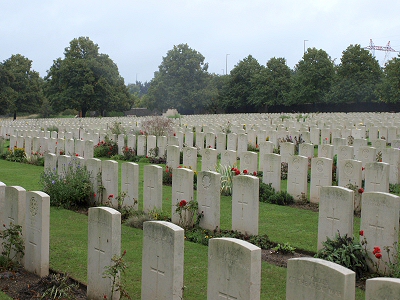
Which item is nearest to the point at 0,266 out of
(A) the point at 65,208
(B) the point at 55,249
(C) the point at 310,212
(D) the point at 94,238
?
(B) the point at 55,249

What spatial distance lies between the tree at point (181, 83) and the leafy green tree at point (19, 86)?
14.6 meters

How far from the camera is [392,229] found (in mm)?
5914

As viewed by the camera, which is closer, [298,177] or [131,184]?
[131,184]

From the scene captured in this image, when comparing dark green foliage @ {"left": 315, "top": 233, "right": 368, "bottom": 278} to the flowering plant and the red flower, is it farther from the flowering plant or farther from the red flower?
the flowering plant

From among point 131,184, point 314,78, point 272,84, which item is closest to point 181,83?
point 272,84

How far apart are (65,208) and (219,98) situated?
57.7 metres

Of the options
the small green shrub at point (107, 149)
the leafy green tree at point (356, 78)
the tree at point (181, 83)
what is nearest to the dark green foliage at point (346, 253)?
the small green shrub at point (107, 149)

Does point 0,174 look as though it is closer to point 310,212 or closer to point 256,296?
point 310,212

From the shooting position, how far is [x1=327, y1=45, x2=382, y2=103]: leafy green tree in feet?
167

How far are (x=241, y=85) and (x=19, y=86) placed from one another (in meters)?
27.4

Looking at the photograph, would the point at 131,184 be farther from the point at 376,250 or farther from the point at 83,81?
the point at 83,81

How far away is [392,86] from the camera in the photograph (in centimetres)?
4378

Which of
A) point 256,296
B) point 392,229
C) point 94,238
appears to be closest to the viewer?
point 256,296

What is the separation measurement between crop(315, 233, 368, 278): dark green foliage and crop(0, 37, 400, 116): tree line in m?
40.6
